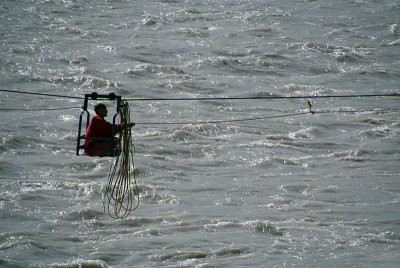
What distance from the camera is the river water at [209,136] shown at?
12.9 metres

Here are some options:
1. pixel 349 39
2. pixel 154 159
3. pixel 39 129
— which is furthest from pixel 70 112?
pixel 349 39

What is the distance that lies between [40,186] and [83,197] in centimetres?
111

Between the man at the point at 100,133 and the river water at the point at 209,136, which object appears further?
the river water at the point at 209,136

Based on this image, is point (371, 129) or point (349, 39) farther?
point (349, 39)

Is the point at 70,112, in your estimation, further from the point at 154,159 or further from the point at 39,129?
the point at 154,159

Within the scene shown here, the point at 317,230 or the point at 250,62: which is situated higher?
the point at 250,62

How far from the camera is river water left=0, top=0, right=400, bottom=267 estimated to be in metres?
12.9

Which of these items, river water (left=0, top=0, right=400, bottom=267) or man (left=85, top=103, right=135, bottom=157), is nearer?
man (left=85, top=103, right=135, bottom=157)

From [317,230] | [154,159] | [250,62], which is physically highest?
[250,62]

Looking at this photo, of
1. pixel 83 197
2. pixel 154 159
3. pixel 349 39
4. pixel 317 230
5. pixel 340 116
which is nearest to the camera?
pixel 317 230

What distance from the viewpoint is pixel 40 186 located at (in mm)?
15516

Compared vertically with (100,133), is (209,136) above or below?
below

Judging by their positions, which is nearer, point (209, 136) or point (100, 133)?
point (100, 133)

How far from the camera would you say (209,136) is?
19859 mm
